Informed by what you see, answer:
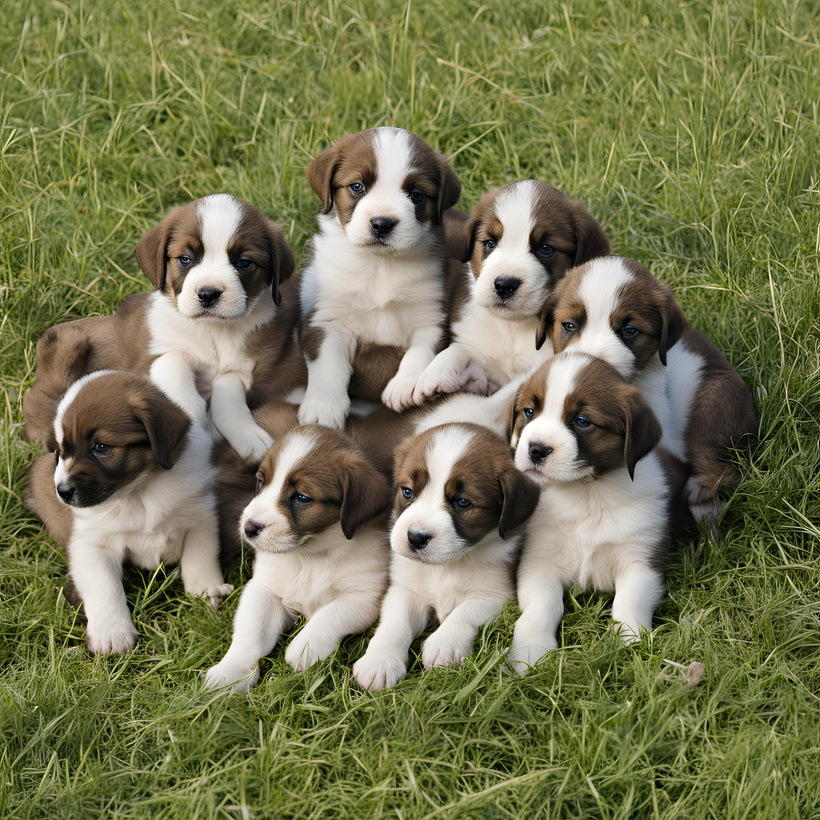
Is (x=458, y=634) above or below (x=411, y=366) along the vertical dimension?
below

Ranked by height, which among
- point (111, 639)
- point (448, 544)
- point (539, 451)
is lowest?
point (111, 639)

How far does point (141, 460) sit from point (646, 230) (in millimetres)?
4017

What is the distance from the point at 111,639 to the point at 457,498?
1.83 metres

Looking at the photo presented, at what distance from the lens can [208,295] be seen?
5402 mm

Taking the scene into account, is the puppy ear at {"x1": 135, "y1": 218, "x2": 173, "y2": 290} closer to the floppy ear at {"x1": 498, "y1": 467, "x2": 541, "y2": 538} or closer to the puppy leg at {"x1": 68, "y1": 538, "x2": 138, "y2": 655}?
the puppy leg at {"x1": 68, "y1": 538, "x2": 138, "y2": 655}

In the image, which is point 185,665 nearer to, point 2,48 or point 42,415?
point 42,415

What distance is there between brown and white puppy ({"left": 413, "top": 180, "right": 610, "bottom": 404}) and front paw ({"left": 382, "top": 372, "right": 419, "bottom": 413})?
0.19 feet

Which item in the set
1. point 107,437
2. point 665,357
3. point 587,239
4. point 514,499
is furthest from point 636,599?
point 107,437

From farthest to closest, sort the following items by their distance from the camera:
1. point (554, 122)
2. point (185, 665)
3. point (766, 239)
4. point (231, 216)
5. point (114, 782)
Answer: point (554, 122)
point (766, 239)
point (231, 216)
point (185, 665)
point (114, 782)

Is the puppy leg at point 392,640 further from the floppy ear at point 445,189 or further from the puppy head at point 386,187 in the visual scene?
the floppy ear at point 445,189

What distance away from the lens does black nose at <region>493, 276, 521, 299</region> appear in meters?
5.39

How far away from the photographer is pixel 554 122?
8.02 metres

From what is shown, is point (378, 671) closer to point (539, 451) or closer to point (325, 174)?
point (539, 451)

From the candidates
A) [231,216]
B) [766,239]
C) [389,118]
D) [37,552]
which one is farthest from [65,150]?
[766,239]
